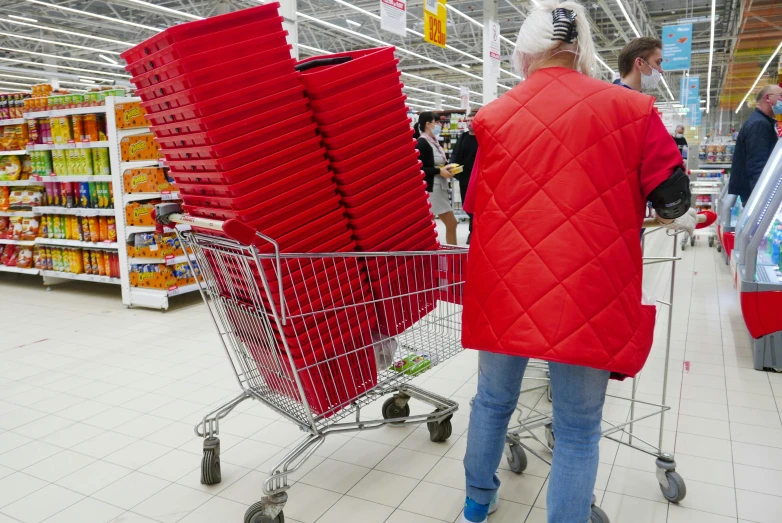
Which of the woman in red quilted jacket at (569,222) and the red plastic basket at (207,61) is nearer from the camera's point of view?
the woman in red quilted jacket at (569,222)

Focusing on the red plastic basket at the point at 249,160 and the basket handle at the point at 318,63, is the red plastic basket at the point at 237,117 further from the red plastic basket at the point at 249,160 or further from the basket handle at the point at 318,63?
the basket handle at the point at 318,63

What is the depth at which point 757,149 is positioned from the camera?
5477 millimetres

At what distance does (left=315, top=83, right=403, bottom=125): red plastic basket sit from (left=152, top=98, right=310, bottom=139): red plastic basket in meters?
0.07

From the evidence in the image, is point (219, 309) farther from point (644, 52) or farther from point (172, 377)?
point (644, 52)

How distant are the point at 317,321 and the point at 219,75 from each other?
0.88m

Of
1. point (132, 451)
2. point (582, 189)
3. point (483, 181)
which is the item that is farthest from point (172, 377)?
point (582, 189)

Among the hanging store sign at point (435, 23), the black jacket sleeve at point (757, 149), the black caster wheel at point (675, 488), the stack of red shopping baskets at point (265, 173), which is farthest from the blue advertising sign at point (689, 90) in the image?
the stack of red shopping baskets at point (265, 173)

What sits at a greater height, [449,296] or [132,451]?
[449,296]

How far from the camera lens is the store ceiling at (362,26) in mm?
14805

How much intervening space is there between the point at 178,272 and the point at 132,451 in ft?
9.90

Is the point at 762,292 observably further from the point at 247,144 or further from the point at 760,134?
the point at 247,144

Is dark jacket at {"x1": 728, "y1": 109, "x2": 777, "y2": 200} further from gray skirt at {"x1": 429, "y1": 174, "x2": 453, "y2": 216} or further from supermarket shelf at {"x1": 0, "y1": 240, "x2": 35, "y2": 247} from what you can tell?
supermarket shelf at {"x1": 0, "y1": 240, "x2": 35, "y2": 247}

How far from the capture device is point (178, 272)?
18.5 feet

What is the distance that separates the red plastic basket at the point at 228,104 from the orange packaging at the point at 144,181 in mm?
3676
